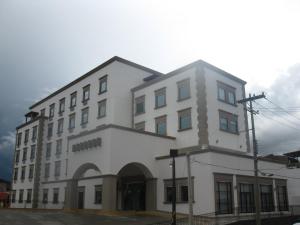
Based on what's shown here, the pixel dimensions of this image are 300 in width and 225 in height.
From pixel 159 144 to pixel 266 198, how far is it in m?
11.8

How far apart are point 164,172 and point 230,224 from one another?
8.90 m

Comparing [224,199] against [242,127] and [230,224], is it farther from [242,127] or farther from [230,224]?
[242,127]

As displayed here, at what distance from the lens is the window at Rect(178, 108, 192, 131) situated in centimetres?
3656

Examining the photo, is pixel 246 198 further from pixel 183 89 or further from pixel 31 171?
pixel 31 171

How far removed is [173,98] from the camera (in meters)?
38.7

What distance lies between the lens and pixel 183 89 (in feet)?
125

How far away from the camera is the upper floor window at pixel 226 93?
38.8 m

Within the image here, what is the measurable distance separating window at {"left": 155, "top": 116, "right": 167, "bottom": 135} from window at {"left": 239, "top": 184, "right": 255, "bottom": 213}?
10.1 m

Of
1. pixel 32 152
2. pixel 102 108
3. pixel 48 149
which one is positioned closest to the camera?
pixel 102 108

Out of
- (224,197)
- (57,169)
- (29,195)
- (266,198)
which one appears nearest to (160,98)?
(224,197)

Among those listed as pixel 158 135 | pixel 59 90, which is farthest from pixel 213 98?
pixel 59 90

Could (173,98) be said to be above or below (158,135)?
above

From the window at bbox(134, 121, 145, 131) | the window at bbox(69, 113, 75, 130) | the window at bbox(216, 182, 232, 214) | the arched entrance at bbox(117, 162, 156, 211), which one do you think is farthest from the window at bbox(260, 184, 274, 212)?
the window at bbox(69, 113, 75, 130)

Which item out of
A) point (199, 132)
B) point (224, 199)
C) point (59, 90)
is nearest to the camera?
point (224, 199)
